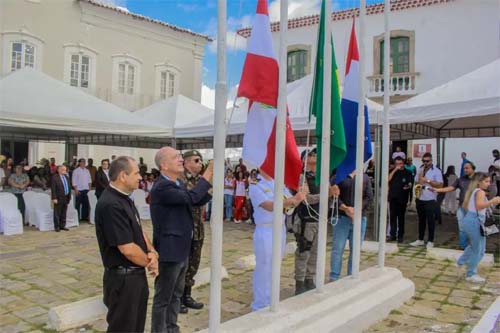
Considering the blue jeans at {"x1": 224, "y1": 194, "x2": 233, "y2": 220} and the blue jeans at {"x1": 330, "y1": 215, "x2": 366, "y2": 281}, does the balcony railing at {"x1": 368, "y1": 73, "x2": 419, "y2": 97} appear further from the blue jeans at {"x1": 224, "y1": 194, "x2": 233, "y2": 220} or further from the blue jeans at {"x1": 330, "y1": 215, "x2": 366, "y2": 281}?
the blue jeans at {"x1": 330, "y1": 215, "x2": 366, "y2": 281}

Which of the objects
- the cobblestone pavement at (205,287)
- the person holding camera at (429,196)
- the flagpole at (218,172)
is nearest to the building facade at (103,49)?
the cobblestone pavement at (205,287)

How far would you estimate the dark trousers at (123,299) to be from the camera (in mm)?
2797

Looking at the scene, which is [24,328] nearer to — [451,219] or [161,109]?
[161,109]

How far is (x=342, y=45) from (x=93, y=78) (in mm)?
11446

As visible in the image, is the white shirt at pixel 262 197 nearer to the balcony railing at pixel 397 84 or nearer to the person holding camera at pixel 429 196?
the person holding camera at pixel 429 196

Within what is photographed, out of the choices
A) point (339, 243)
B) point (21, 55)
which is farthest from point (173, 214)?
point (21, 55)

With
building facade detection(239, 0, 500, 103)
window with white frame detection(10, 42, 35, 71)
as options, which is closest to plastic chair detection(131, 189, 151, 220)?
building facade detection(239, 0, 500, 103)

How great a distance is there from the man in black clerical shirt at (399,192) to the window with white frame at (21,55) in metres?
15.5

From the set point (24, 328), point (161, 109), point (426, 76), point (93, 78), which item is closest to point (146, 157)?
point (93, 78)

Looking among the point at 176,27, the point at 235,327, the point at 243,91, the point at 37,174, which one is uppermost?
the point at 176,27

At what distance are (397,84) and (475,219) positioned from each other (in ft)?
44.7

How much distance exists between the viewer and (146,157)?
22.4m

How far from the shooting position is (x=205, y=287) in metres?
5.55

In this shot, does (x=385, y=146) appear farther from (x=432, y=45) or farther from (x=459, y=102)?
(x=432, y=45)
